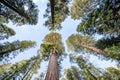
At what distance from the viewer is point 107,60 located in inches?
555

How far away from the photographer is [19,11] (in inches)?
509

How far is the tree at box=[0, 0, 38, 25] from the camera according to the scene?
12370 millimetres

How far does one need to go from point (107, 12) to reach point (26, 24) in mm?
7884

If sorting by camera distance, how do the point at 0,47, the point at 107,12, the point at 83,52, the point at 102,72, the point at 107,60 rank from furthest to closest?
the point at 83,52
the point at 102,72
the point at 0,47
the point at 107,60
the point at 107,12

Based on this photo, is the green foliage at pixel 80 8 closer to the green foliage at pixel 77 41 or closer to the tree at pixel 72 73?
A: the green foliage at pixel 77 41

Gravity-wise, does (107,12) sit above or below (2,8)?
below

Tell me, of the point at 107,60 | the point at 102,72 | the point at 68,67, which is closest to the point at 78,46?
the point at 68,67

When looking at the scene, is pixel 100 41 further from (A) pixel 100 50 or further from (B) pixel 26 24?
(B) pixel 26 24

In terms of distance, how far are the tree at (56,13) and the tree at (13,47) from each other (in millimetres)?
3698

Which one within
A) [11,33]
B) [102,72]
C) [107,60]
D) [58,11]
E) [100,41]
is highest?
[58,11]

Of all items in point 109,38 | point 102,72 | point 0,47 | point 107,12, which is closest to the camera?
point 107,12

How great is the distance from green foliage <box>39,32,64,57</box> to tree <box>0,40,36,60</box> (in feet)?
5.46

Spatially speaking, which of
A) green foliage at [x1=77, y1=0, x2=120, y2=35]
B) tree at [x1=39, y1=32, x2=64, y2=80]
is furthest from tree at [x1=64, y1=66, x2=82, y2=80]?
green foliage at [x1=77, y1=0, x2=120, y2=35]

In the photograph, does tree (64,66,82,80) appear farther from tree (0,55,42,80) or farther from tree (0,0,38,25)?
tree (0,0,38,25)
